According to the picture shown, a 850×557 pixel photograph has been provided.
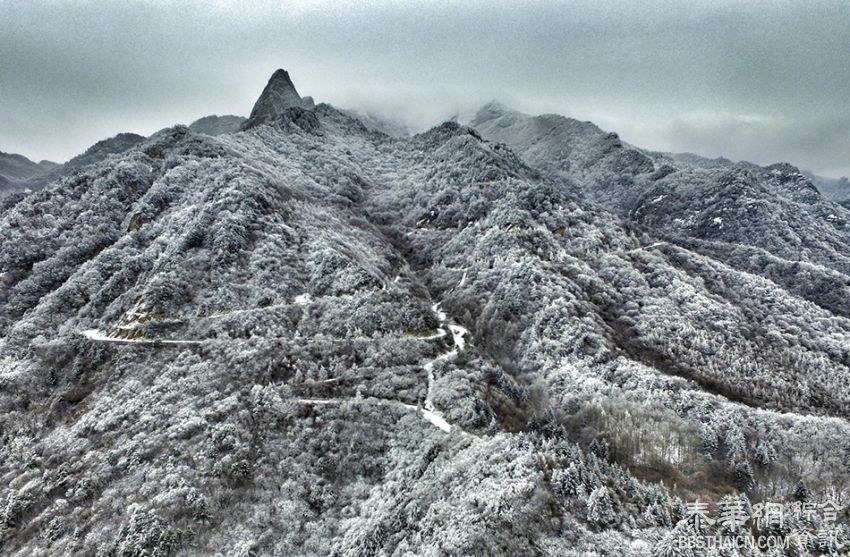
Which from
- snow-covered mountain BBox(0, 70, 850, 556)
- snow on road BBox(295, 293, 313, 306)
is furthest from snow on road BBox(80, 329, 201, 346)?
snow on road BBox(295, 293, 313, 306)

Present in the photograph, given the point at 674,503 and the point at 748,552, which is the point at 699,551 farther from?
the point at 674,503

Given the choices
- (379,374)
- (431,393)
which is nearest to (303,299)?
(379,374)

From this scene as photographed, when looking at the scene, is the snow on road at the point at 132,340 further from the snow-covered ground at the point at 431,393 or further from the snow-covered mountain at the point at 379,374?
the snow-covered ground at the point at 431,393

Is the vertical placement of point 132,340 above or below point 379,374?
above

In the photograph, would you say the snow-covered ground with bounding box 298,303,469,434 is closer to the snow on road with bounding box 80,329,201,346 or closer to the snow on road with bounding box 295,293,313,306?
the snow on road with bounding box 295,293,313,306

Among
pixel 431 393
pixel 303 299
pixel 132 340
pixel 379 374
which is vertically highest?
pixel 303 299

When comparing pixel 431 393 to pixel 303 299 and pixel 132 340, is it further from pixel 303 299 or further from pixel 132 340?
pixel 132 340

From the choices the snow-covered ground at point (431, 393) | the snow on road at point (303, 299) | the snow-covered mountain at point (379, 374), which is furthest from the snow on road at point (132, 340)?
the snow-covered ground at point (431, 393)

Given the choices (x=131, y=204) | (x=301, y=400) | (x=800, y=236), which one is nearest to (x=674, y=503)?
(x=301, y=400)

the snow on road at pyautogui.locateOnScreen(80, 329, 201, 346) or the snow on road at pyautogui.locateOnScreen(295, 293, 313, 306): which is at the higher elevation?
the snow on road at pyautogui.locateOnScreen(295, 293, 313, 306)
